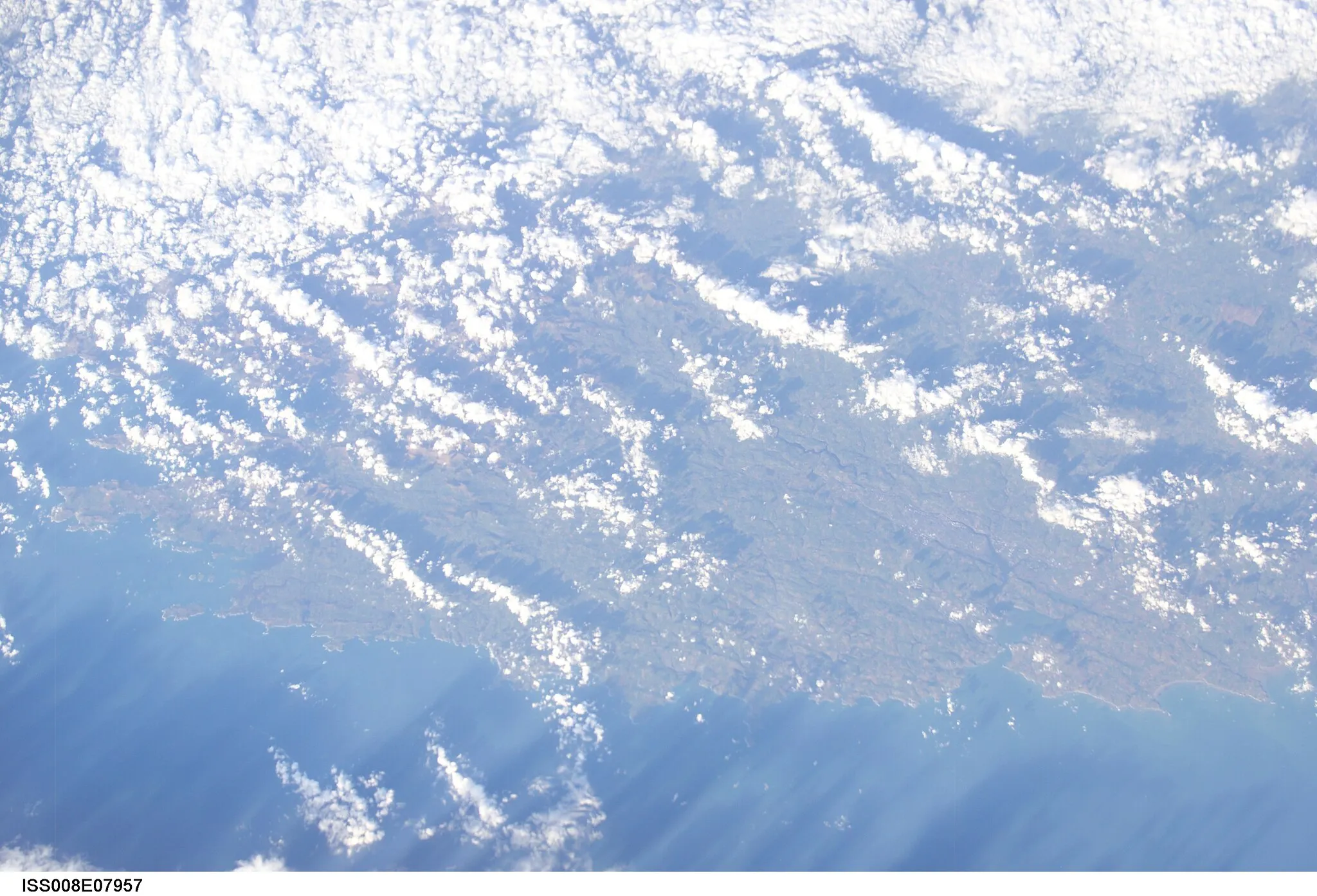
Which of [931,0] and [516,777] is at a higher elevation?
[931,0]

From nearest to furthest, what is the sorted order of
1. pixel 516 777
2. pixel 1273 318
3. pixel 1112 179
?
pixel 516 777, pixel 1273 318, pixel 1112 179

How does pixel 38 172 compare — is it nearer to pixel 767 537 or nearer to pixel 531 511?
pixel 531 511

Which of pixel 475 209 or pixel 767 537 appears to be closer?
pixel 767 537

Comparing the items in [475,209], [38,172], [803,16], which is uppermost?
[803,16]

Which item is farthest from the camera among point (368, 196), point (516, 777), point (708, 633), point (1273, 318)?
point (368, 196)

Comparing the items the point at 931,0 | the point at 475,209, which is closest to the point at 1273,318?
the point at 931,0

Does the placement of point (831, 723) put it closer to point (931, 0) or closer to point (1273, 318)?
point (1273, 318)
